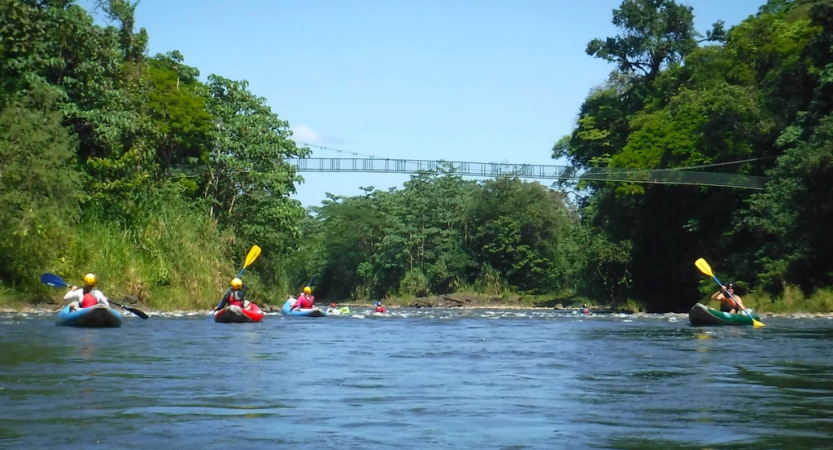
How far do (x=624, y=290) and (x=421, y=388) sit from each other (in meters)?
41.3

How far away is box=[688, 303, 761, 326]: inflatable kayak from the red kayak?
10.5m

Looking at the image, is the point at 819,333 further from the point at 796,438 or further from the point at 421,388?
the point at 796,438

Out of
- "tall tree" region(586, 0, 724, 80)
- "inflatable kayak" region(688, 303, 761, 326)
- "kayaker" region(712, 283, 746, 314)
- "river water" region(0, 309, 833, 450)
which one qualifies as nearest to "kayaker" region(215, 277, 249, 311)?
"river water" region(0, 309, 833, 450)

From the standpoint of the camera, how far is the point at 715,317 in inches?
966

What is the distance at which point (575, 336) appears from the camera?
2025 centimetres

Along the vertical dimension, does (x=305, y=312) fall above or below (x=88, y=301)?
below

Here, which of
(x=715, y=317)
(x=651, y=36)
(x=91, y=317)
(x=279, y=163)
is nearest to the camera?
(x=91, y=317)

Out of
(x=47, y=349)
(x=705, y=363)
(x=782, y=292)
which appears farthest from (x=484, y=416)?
(x=782, y=292)

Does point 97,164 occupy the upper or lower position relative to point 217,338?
upper

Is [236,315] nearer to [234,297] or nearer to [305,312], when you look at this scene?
[234,297]

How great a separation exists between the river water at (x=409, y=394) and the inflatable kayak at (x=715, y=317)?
733 centimetres

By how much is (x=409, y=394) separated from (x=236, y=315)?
15.9 metres

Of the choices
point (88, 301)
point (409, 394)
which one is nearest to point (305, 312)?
point (88, 301)

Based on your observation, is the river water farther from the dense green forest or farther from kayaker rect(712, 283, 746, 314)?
the dense green forest
